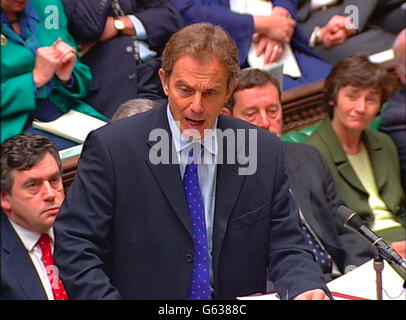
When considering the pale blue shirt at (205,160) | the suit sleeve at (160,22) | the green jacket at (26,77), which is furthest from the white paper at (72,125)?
the pale blue shirt at (205,160)

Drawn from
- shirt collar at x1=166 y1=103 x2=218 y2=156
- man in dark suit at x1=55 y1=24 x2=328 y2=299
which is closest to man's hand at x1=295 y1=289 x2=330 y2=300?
man in dark suit at x1=55 y1=24 x2=328 y2=299

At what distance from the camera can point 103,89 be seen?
2607 mm

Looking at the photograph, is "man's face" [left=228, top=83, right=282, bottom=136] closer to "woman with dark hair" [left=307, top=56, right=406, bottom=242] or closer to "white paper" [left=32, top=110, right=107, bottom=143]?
"woman with dark hair" [left=307, top=56, right=406, bottom=242]

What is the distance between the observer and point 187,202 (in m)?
1.90

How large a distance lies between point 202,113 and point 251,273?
0.34m

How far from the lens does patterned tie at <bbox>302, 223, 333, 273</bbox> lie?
97.9 inches

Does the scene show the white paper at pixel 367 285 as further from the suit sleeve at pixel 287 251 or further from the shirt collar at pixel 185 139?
the shirt collar at pixel 185 139

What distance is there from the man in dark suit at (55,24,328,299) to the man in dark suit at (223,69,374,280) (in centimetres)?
57

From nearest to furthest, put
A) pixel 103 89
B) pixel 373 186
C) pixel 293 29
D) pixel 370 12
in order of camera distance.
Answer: pixel 103 89
pixel 373 186
pixel 293 29
pixel 370 12

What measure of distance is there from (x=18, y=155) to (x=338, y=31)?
137 cm

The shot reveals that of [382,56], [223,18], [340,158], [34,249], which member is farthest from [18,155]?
[382,56]

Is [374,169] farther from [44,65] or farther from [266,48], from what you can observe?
[44,65]
